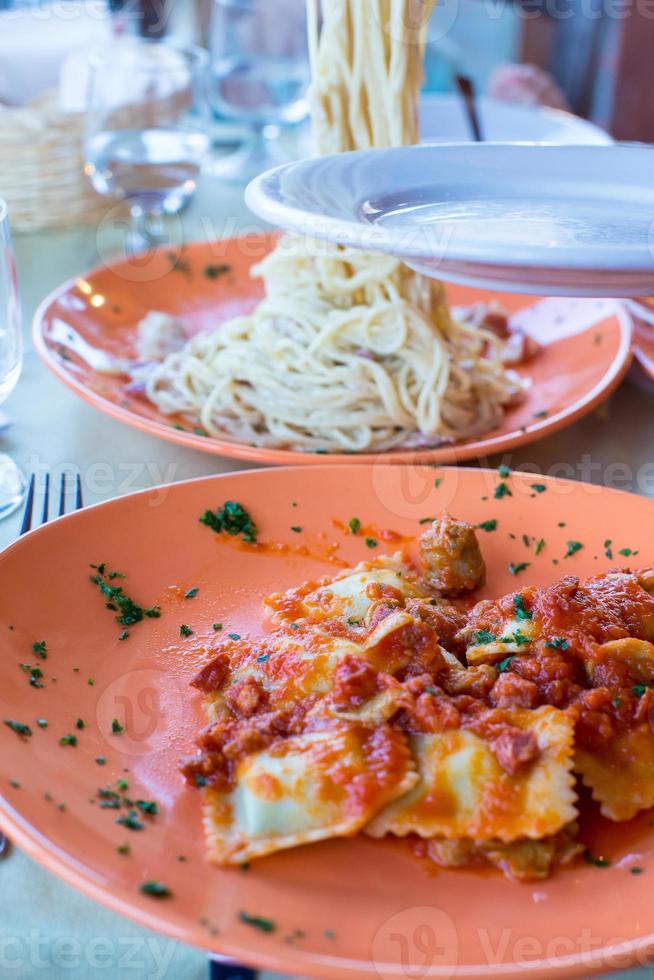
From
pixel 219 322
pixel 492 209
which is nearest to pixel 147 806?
pixel 492 209

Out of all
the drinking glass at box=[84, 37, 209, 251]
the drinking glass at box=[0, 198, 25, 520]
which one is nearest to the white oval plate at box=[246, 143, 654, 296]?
the drinking glass at box=[0, 198, 25, 520]

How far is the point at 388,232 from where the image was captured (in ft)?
5.12

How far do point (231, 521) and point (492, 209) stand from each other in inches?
32.2

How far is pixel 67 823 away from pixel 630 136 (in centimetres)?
711

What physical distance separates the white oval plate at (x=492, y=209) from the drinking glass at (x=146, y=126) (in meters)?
1.93

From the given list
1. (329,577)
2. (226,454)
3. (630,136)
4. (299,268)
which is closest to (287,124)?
(299,268)

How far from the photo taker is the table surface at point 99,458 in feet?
4.64

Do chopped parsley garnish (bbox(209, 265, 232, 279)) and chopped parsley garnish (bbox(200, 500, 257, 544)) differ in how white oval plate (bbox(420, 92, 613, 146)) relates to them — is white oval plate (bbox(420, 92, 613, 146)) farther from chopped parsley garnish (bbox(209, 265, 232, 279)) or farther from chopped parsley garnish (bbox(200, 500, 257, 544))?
chopped parsley garnish (bbox(200, 500, 257, 544))

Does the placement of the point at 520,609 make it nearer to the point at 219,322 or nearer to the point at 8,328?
the point at 8,328

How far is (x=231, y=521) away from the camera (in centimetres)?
209

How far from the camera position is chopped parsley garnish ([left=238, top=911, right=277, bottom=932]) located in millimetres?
1225

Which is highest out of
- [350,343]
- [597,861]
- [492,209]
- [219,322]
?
[492,209]

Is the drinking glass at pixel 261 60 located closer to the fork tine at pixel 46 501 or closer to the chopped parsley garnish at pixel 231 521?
the fork tine at pixel 46 501

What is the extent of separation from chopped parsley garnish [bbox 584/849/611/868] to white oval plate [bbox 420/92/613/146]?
135 inches
